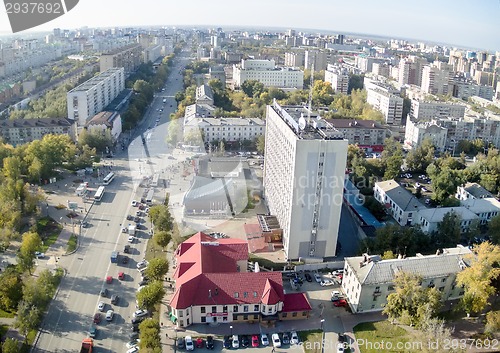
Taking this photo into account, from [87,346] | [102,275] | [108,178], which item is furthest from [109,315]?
[108,178]

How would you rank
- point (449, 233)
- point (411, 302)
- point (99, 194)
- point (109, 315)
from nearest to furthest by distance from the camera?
point (411, 302) → point (109, 315) → point (449, 233) → point (99, 194)

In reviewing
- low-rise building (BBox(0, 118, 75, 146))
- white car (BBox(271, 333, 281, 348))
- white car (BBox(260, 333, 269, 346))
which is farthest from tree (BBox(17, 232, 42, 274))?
low-rise building (BBox(0, 118, 75, 146))

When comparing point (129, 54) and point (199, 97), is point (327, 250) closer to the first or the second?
point (199, 97)

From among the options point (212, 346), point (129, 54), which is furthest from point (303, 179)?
point (129, 54)

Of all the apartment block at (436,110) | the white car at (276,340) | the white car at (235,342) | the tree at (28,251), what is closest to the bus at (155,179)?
the tree at (28,251)

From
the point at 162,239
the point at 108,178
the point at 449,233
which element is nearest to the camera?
the point at 162,239

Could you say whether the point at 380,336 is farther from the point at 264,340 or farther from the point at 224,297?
the point at 224,297

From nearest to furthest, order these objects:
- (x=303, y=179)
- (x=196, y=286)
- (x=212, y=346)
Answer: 1. (x=212, y=346)
2. (x=196, y=286)
3. (x=303, y=179)
